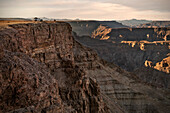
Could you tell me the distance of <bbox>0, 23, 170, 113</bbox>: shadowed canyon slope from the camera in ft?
47.9

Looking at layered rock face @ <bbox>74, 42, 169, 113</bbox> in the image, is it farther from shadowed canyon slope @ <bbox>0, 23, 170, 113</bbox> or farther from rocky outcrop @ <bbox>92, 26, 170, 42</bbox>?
rocky outcrop @ <bbox>92, 26, 170, 42</bbox>

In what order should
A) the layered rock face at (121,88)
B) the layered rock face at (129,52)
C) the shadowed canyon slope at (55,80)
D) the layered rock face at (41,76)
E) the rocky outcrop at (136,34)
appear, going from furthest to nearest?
the rocky outcrop at (136,34) → the layered rock face at (129,52) → the layered rock face at (121,88) → the shadowed canyon slope at (55,80) → the layered rock face at (41,76)

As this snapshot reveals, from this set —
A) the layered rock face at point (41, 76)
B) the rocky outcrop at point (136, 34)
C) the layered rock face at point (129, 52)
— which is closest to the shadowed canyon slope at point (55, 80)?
the layered rock face at point (41, 76)

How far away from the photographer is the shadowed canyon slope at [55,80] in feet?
47.9

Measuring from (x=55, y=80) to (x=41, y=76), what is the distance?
2.27 meters

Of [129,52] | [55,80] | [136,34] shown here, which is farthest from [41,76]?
[136,34]

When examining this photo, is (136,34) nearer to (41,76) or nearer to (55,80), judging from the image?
(55,80)

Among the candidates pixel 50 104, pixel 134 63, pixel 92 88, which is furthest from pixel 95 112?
pixel 134 63

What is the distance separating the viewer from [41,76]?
696 inches

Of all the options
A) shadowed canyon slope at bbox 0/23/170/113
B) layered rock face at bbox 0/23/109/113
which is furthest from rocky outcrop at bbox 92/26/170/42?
layered rock face at bbox 0/23/109/113

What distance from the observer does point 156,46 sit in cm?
14900

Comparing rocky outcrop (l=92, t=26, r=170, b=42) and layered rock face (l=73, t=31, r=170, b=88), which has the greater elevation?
rocky outcrop (l=92, t=26, r=170, b=42)

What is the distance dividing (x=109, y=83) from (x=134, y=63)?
93779mm

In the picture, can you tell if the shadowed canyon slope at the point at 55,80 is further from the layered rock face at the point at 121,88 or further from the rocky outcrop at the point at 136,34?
the rocky outcrop at the point at 136,34
